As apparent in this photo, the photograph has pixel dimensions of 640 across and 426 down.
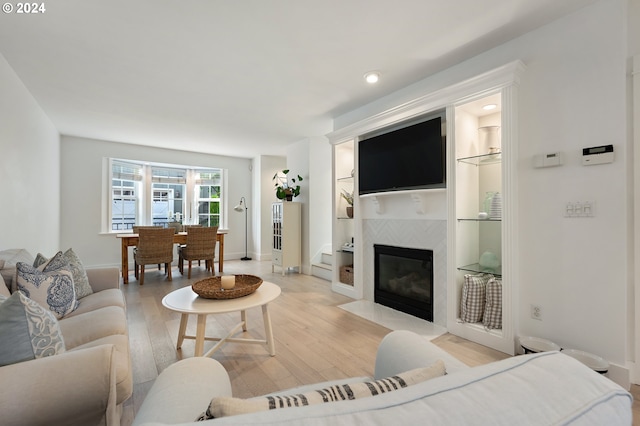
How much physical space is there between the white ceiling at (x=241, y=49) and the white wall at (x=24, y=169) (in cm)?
24

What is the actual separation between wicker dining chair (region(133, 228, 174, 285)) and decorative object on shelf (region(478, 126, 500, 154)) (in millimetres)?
4585

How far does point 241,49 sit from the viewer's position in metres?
2.52

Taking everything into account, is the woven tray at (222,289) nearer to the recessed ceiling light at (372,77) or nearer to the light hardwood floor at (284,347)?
the light hardwood floor at (284,347)

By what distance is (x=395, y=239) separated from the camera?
342 centimetres

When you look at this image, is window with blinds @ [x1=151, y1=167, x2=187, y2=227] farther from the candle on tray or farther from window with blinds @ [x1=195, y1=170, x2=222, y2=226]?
the candle on tray

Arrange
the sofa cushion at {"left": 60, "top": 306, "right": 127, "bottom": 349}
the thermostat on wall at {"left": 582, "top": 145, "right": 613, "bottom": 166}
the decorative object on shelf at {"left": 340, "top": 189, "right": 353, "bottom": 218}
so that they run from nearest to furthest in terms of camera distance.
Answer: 1. the sofa cushion at {"left": 60, "top": 306, "right": 127, "bottom": 349}
2. the thermostat on wall at {"left": 582, "top": 145, "right": 613, "bottom": 166}
3. the decorative object on shelf at {"left": 340, "top": 189, "right": 353, "bottom": 218}

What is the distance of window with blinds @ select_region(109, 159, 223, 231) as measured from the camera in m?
6.02

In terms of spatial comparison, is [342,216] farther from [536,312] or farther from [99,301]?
[99,301]

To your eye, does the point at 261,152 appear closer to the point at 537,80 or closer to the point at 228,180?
the point at 228,180

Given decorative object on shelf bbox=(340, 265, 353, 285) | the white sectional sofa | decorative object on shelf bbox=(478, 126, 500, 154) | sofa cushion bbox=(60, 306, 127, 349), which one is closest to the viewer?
the white sectional sofa

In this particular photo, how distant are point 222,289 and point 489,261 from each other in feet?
7.41

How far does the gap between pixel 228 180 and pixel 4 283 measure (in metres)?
5.53

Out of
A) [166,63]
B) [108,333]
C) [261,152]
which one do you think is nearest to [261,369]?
[108,333]

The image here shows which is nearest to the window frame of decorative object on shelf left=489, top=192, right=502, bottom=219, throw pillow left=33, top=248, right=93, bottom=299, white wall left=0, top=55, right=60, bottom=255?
white wall left=0, top=55, right=60, bottom=255
